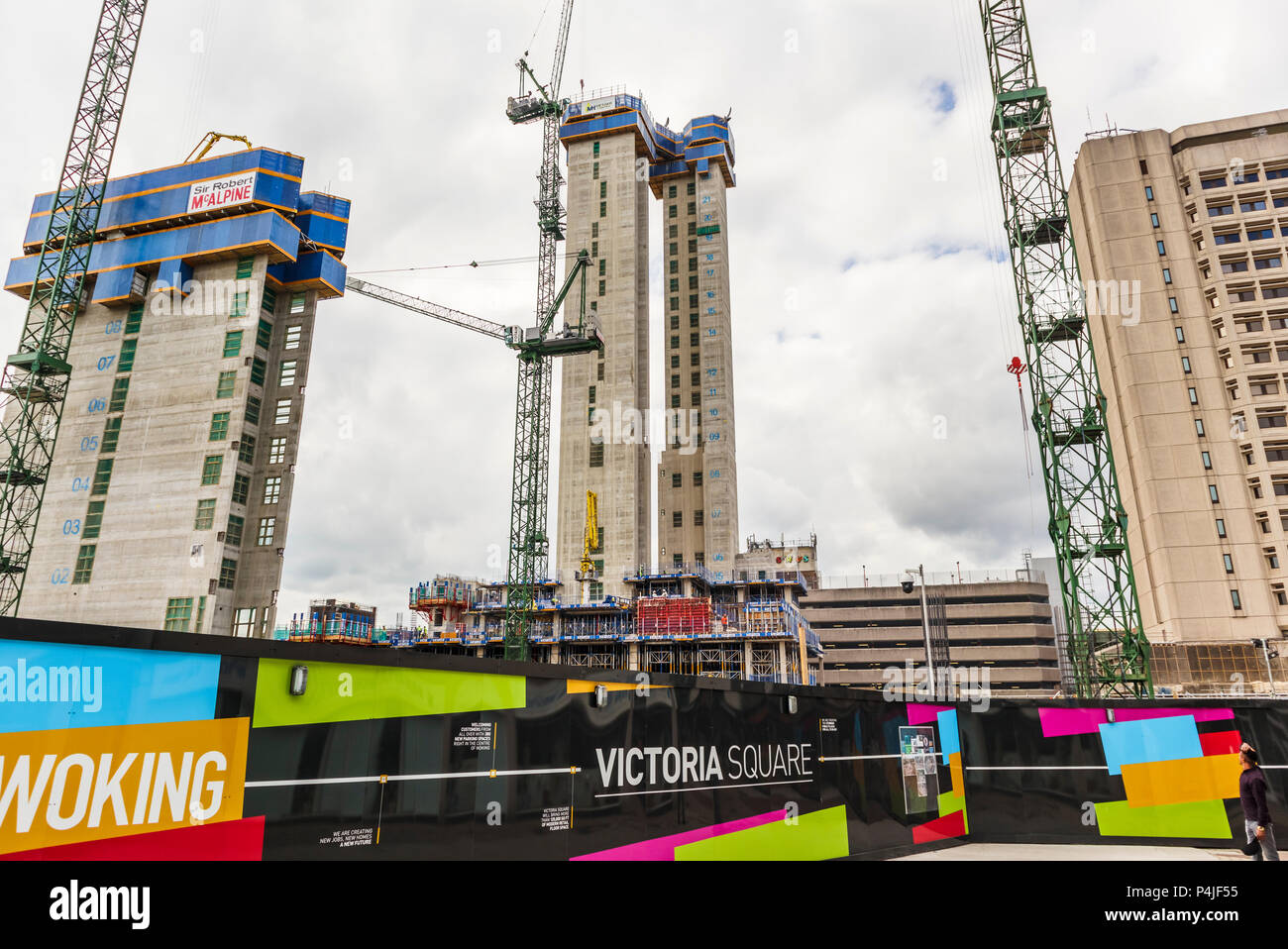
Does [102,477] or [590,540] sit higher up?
[102,477]

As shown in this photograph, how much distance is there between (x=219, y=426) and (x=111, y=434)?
43.8 feet

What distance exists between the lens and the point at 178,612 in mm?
70875

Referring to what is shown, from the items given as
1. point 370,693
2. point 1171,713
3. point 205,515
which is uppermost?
point 205,515

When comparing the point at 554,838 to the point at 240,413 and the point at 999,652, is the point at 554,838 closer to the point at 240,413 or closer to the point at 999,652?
the point at 240,413

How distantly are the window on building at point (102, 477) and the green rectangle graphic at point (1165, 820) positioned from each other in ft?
292

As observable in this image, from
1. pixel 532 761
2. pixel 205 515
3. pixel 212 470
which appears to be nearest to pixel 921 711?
pixel 532 761

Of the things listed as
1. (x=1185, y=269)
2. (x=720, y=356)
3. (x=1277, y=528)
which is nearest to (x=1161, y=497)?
(x=1277, y=528)

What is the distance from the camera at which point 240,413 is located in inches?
3027

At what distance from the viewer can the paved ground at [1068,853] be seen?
46.6ft

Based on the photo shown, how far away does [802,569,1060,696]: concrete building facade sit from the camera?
12056 cm

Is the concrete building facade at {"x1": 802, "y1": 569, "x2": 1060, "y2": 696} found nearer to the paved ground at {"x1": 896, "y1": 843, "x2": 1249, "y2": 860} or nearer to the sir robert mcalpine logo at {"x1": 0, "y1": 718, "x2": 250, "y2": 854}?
the paved ground at {"x1": 896, "y1": 843, "x2": 1249, "y2": 860}

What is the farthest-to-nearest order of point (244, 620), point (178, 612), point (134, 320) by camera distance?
1. point (134, 320)
2. point (244, 620)
3. point (178, 612)

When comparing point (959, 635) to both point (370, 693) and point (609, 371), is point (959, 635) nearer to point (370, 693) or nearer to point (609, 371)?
point (609, 371)

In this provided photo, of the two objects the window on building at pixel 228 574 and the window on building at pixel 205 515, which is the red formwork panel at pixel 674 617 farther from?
the window on building at pixel 205 515
